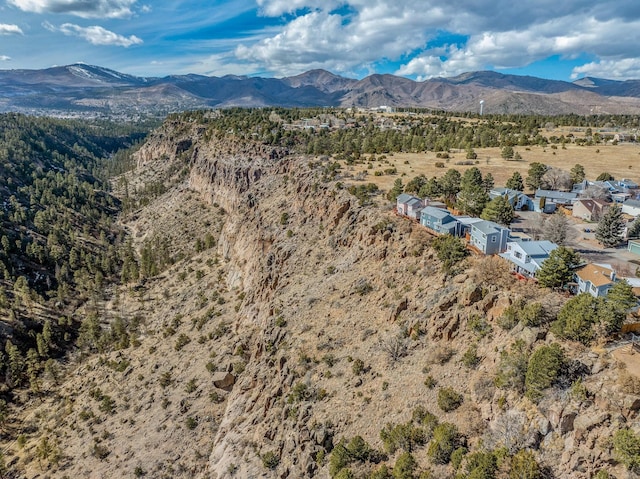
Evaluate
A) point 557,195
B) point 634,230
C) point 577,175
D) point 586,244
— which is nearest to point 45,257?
point 557,195

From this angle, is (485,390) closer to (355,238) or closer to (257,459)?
(257,459)

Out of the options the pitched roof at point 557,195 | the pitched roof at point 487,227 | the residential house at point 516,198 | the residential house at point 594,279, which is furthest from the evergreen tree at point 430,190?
the residential house at point 594,279

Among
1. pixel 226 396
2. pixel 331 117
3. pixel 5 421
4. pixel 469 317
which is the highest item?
pixel 331 117

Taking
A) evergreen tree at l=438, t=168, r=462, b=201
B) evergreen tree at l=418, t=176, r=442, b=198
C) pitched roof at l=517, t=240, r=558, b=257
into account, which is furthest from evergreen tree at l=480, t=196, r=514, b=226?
pitched roof at l=517, t=240, r=558, b=257

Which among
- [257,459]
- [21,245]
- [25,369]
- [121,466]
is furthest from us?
[21,245]

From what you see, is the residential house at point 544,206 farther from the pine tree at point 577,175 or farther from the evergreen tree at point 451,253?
→ the evergreen tree at point 451,253

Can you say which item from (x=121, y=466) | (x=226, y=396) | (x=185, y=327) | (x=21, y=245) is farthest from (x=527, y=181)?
(x=21, y=245)
